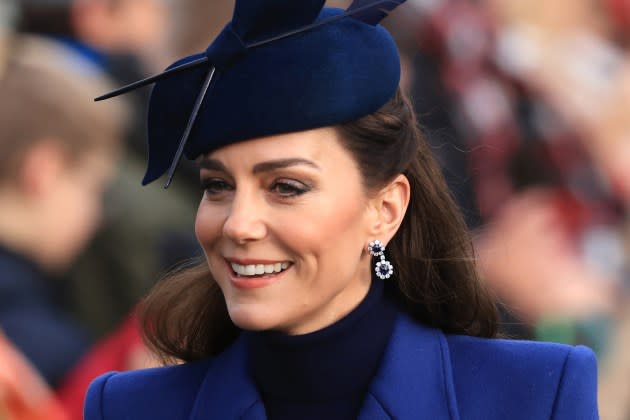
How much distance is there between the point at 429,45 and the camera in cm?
700

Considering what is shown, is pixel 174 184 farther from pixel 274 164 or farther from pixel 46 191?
pixel 274 164

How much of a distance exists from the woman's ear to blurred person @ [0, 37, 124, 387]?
6.02 feet

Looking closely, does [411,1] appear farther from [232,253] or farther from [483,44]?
[232,253]

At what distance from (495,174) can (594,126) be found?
1624 mm

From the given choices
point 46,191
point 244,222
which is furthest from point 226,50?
point 46,191

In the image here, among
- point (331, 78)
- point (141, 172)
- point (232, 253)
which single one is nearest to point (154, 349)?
point (232, 253)

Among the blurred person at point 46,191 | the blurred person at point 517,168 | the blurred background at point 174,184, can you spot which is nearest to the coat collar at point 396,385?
the blurred background at point 174,184

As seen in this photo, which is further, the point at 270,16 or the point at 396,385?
the point at 396,385

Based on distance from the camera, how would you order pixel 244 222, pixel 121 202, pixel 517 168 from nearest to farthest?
1. pixel 244 222
2. pixel 121 202
3. pixel 517 168

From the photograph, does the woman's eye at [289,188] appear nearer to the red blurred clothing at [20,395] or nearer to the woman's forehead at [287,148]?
the woman's forehead at [287,148]

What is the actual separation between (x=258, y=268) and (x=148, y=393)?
0.51 meters

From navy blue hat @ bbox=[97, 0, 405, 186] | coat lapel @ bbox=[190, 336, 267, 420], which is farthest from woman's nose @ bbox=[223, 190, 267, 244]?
coat lapel @ bbox=[190, 336, 267, 420]

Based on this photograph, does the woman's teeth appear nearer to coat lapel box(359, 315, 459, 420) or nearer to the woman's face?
the woman's face

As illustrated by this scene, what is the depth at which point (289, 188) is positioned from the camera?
3.17 metres
